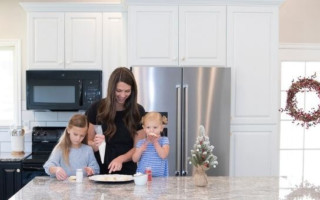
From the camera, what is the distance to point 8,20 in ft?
14.3

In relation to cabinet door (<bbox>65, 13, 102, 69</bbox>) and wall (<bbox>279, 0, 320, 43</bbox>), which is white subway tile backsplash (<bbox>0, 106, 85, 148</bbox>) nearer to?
cabinet door (<bbox>65, 13, 102, 69</bbox>)

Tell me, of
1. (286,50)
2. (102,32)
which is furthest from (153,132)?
(286,50)

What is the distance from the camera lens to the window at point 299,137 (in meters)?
4.50

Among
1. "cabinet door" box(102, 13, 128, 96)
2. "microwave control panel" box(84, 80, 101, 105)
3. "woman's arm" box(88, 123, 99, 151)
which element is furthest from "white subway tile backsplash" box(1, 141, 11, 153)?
"woman's arm" box(88, 123, 99, 151)

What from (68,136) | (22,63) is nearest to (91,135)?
(68,136)

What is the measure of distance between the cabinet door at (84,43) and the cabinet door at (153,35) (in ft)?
1.60

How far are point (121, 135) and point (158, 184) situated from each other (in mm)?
485

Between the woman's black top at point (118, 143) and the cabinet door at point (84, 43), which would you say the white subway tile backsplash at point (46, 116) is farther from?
the woman's black top at point (118, 143)

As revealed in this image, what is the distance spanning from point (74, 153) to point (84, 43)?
1827mm

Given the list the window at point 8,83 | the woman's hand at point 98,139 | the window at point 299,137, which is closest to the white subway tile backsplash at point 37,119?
the window at point 8,83

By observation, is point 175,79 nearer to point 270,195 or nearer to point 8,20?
point 270,195

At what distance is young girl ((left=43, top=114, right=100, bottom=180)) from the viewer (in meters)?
2.36

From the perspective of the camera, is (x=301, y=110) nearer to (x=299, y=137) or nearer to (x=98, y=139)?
(x=98, y=139)

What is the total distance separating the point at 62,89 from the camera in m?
3.96
